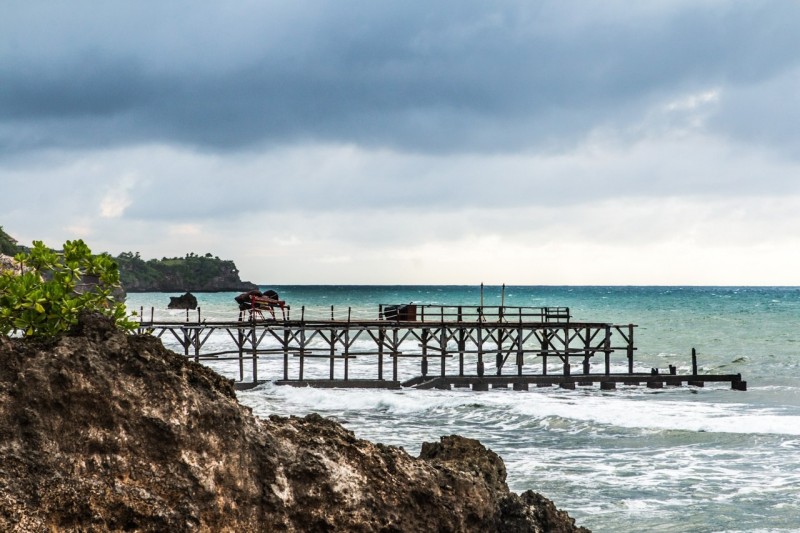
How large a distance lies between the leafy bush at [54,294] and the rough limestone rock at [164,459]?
0.85ft

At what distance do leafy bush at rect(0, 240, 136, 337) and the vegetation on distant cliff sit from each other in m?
112

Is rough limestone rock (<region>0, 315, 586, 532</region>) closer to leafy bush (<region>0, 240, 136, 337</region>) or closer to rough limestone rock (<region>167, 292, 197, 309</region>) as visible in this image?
leafy bush (<region>0, 240, 136, 337</region>)

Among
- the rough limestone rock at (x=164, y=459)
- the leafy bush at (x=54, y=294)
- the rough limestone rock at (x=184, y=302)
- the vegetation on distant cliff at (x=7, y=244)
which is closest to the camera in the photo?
the rough limestone rock at (x=164, y=459)

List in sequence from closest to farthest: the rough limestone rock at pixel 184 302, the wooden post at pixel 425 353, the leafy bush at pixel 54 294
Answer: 1. the leafy bush at pixel 54 294
2. the wooden post at pixel 425 353
3. the rough limestone rock at pixel 184 302

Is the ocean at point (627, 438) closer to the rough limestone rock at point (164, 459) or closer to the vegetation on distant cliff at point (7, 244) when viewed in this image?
the rough limestone rock at point (164, 459)

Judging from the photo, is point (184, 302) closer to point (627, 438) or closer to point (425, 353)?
point (425, 353)

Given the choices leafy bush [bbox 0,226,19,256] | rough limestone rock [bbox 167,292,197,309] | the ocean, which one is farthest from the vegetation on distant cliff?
the ocean

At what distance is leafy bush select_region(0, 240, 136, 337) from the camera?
612cm

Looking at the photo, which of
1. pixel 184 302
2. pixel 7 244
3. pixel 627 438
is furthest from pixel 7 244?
pixel 627 438

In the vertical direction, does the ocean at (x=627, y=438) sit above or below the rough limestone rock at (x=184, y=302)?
below

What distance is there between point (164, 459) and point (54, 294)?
5.41 ft

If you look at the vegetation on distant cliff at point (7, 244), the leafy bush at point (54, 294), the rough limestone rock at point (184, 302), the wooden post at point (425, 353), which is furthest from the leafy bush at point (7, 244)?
the leafy bush at point (54, 294)

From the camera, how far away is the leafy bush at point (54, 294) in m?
6.12

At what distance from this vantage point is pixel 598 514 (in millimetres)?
13578
